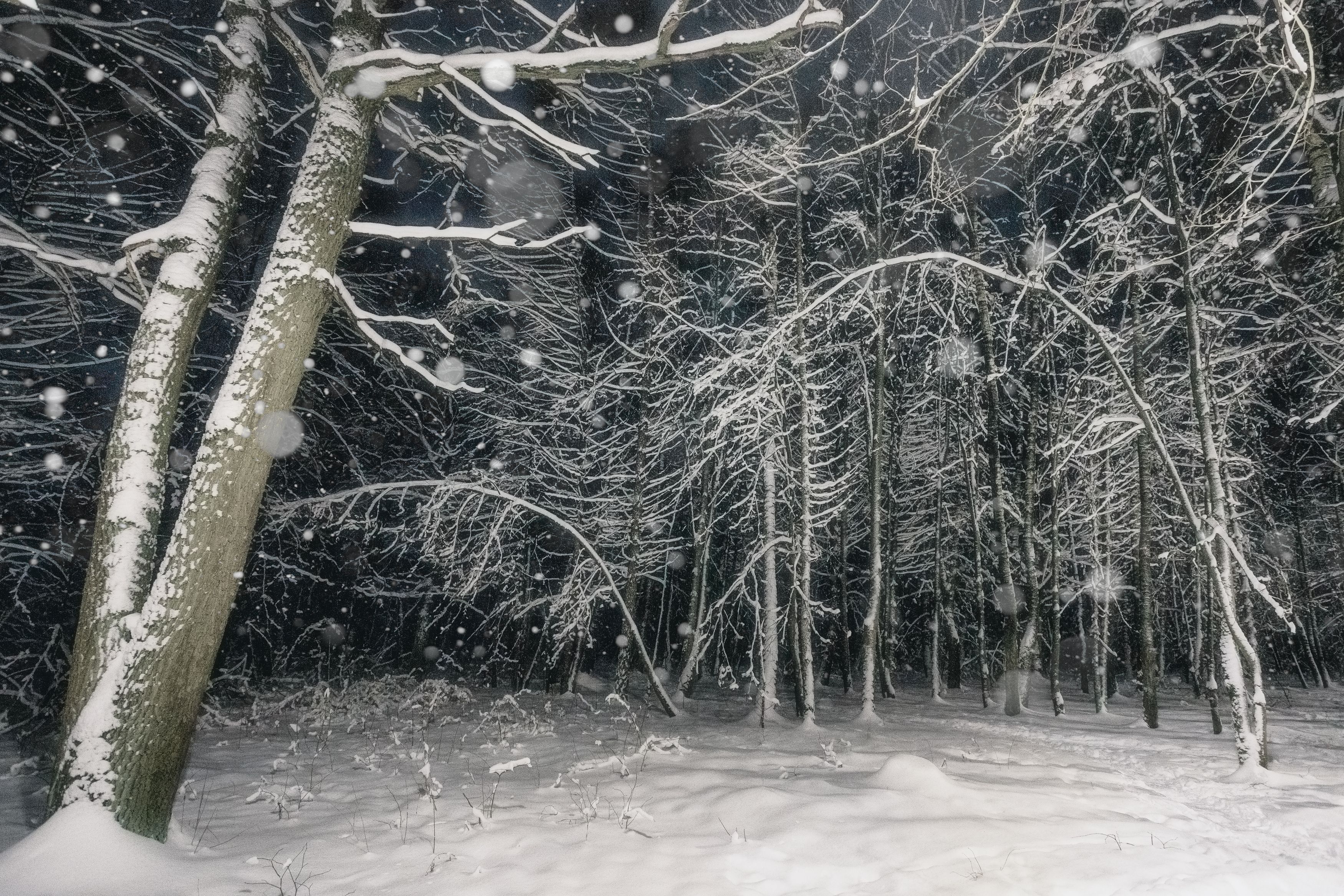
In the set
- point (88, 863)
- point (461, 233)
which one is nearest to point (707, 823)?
point (88, 863)

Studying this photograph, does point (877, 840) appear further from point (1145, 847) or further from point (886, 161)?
point (886, 161)

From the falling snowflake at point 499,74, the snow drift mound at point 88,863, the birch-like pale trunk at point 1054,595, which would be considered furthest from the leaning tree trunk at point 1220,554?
the snow drift mound at point 88,863

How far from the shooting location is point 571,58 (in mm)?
4191

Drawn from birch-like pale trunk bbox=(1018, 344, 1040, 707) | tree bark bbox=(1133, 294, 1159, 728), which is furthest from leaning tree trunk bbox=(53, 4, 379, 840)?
Answer: birch-like pale trunk bbox=(1018, 344, 1040, 707)

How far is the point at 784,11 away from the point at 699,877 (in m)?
13.1

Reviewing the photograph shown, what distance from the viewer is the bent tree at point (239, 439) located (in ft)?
12.7

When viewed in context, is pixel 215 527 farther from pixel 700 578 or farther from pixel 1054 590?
pixel 1054 590

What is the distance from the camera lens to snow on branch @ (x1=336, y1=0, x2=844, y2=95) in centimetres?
384

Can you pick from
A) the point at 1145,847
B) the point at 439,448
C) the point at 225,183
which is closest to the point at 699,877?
the point at 1145,847

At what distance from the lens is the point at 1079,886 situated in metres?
3.72

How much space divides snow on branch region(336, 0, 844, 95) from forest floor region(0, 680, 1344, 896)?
4.97 m

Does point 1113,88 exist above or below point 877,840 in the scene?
above

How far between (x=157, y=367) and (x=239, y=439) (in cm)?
83

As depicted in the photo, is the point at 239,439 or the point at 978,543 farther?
the point at 978,543
